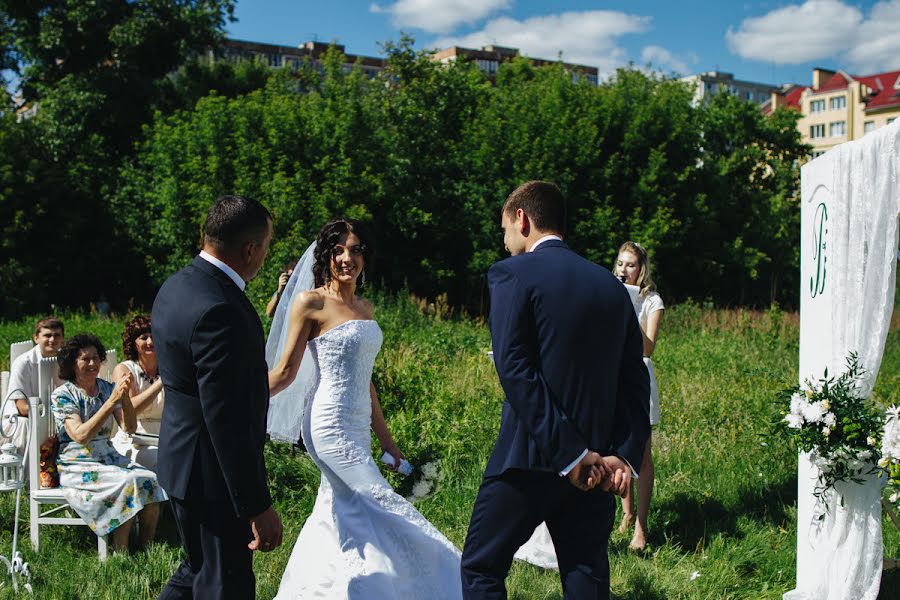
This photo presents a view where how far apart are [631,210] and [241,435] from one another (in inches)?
868

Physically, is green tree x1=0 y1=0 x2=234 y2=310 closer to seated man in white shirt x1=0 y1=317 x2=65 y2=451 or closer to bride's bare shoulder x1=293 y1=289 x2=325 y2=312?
seated man in white shirt x1=0 y1=317 x2=65 y2=451

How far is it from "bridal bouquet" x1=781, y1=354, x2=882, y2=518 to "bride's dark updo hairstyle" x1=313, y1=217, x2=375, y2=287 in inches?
107

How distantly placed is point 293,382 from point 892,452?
11.2ft

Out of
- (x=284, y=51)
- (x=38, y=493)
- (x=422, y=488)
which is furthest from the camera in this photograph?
(x=284, y=51)

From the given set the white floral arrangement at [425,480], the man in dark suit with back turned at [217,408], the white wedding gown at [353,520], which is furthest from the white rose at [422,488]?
the man in dark suit with back turned at [217,408]

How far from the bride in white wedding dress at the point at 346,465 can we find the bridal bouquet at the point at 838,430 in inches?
85.3

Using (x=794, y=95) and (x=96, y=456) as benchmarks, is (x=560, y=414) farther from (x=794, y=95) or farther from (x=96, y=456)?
(x=794, y=95)

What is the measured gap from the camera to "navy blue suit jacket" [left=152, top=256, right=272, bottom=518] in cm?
295

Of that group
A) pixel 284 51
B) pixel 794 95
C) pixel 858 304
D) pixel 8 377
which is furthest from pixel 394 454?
pixel 794 95

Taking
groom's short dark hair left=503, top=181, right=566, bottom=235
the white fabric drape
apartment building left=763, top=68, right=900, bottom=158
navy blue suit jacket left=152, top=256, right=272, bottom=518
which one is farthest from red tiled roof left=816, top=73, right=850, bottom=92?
navy blue suit jacket left=152, top=256, right=272, bottom=518

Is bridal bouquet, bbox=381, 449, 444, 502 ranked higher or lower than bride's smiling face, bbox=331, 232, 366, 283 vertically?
lower

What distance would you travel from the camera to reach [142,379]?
6273mm

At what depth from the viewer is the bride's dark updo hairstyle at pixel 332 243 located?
469 centimetres

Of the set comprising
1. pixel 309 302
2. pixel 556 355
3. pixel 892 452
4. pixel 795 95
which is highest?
pixel 795 95
